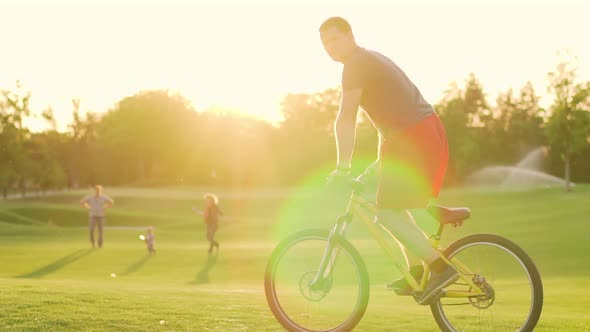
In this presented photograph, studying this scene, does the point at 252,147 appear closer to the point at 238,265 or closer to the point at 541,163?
the point at 541,163

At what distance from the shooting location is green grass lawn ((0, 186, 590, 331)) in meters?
7.40

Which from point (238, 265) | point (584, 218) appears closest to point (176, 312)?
point (238, 265)

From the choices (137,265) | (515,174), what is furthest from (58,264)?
(515,174)

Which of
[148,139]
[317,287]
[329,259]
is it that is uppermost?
[148,139]

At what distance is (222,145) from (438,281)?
92.8m

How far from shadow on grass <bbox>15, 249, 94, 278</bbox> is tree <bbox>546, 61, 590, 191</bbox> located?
4022 cm

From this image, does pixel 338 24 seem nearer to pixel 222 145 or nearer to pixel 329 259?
pixel 329 259

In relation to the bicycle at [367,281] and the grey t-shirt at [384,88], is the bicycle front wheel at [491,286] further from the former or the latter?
the grey t-shirt at [384,88]

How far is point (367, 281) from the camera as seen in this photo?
5.93 meters

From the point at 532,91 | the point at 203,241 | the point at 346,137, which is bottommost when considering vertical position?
the point at 203,241

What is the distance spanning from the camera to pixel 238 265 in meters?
22.6

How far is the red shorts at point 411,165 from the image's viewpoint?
18.3 feet

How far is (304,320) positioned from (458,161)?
71571mm

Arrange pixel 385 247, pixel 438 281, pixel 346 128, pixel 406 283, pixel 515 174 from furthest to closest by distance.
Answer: pixel 515 174, pixel 385 247, pixel 406 283, pixel 438 281, pixel 346 128
